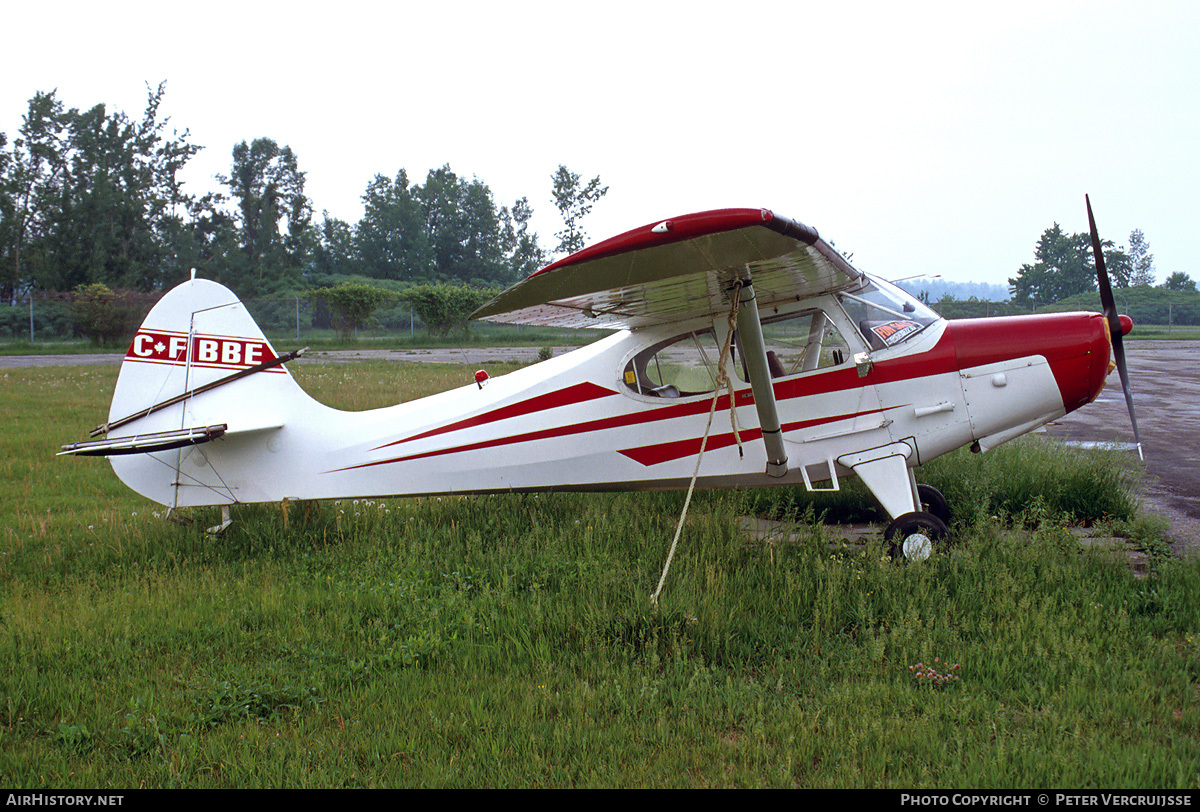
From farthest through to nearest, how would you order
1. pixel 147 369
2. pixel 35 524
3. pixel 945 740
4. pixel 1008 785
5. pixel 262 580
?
pixel 35 524, pixel 147 369, pixel 262 580, pixel 945 740, pixel 1008 785

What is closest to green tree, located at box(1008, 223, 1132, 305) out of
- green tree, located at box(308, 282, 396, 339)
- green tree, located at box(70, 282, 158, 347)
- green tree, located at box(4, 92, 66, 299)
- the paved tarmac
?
the paved tarmac

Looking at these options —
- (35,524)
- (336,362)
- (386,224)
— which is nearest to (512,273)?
(386,224)

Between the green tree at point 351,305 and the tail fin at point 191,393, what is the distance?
1300 inches

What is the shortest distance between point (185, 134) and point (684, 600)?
66722 millimetres

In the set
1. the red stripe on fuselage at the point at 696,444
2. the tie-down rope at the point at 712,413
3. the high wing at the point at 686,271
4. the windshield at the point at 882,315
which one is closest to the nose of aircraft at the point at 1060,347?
the windshield at the point at 882,315

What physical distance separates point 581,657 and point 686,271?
2322mm

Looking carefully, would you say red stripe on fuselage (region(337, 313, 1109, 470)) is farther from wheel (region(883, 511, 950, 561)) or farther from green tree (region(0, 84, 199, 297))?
green tree (region(0, 84, 199, 297))

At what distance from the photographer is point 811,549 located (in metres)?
5.34

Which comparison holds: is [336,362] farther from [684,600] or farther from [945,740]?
[945,740]

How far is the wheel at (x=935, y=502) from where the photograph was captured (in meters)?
6.53

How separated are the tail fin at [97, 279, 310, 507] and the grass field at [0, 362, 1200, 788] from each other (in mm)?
483

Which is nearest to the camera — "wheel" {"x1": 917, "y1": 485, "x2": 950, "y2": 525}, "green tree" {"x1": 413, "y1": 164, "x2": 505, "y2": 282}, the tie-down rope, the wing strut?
the tie-down rope

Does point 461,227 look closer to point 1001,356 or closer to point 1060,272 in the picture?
point 1060,272

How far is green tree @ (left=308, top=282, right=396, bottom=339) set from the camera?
124 feet
